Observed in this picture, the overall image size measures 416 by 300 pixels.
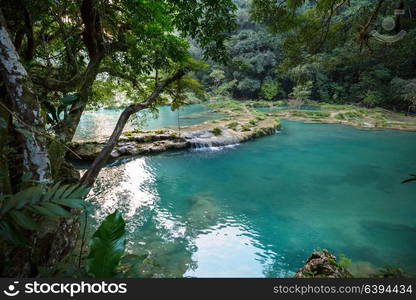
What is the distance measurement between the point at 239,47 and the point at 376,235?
1322 inches

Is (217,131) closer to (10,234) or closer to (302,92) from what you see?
(10,234)

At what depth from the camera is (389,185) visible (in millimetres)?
8078

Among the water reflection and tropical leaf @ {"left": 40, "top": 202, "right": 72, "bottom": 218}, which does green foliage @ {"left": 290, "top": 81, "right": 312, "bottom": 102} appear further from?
tropical leaf @ {"left": 40, "top": 202, "right": 72, "bottom": 218}

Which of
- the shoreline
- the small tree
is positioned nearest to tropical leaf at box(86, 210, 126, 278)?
the shoreline

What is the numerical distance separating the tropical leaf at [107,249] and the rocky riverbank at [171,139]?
8.82 m

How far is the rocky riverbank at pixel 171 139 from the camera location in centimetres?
1012

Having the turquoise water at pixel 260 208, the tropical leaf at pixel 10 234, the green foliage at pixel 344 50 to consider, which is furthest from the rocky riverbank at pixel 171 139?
the tropical leaf at pixel 10 234

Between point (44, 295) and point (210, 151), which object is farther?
point (210, 151)

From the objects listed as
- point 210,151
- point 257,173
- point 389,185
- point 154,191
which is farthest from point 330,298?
point 210,151

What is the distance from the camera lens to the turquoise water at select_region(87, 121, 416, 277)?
4.55 metres

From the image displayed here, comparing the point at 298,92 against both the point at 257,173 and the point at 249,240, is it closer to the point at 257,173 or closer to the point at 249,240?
the point at 257,173

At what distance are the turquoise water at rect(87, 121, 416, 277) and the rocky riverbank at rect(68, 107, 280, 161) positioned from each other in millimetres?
778

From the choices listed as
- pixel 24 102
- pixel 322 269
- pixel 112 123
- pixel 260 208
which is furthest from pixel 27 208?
pixel 112 123

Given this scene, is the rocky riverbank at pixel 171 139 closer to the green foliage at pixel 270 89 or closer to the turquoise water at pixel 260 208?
the turquoise water at pixel 260 208
